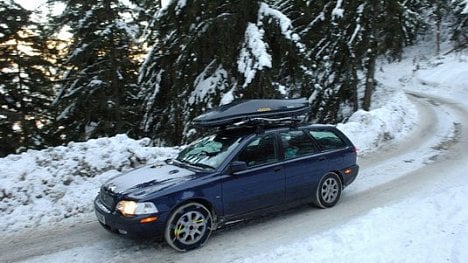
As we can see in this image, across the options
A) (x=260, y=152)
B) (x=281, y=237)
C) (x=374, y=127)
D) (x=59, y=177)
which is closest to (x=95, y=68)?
(x=59, y=177)

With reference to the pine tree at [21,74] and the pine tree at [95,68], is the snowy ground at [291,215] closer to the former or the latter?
the pine tree at [21,74]

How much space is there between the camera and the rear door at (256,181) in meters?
6.30

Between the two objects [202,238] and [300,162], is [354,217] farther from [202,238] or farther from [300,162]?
[202,238]

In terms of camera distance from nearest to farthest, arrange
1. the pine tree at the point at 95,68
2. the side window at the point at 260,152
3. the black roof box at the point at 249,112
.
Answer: the side window at the point at 260,152 → the black roof box at the point at 249,112 → the pine tree at the point at 95,68

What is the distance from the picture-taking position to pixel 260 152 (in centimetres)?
678

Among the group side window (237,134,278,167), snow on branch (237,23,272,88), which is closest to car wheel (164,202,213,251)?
side window (237,134,278,167)

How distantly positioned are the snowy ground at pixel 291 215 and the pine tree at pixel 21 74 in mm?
5642

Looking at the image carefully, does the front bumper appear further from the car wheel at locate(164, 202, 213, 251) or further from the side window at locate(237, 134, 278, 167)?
the side window at locate(237, 134, 278, 167)

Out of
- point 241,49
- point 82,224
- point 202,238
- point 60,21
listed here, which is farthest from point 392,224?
point 60,21

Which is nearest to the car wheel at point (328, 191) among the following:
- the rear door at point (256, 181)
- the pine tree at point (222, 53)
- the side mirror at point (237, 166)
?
the rear door at point (256, 181)

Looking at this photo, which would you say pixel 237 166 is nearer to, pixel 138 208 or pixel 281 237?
pixel 281 237

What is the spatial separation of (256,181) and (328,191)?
170 centimetres

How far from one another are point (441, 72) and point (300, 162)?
115ft

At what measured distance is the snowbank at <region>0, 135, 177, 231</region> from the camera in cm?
727
